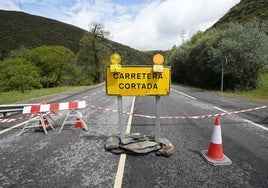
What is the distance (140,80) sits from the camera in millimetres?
5930

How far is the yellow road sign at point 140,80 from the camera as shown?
5910mm

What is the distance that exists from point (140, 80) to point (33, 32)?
13693 cm

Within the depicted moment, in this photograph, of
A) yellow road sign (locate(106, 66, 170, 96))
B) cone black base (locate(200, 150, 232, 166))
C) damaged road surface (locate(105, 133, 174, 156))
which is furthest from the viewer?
yellow road sign (locate(106, 66, 170, 96))

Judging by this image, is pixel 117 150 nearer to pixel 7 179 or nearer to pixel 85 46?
pixel 7 179

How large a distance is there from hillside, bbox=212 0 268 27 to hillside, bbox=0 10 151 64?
1995 inches

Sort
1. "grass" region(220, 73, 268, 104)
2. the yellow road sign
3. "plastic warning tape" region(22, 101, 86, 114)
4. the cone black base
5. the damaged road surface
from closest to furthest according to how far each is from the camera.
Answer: the cone black base, the damaged road surface, the yellow road sign, "plastic warning tape" region(22, 101, 86, 114), "grass" region(220, 73, 268, 104)

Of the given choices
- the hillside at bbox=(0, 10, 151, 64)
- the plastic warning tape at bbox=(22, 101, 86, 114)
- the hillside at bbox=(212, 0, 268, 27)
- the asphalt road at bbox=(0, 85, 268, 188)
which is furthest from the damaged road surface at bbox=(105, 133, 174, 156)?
the hillside at bbox=(0, 10, 151, 64)

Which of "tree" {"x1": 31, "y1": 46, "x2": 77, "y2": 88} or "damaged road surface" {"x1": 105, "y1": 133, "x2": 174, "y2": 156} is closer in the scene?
"damaged road surface" {"x1": 105, "y1": 133, "x2": 174, "y2": 156}

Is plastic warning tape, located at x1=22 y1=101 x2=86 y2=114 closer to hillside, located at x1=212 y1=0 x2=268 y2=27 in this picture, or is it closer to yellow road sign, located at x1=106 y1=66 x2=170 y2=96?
yellow road sign, located at x1=106 y1=66 x2=170 y2=96

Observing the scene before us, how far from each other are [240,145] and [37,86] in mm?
49144

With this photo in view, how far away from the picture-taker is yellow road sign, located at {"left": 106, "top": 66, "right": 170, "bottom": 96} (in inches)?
233

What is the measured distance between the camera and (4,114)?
444 inches

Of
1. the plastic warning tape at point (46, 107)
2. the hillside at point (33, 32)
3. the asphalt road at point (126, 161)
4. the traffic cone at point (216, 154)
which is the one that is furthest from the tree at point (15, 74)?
the hillside at point (33, 32)

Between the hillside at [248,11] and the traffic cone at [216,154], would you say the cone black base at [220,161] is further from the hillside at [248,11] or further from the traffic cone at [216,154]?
the hillside at [248,11]
